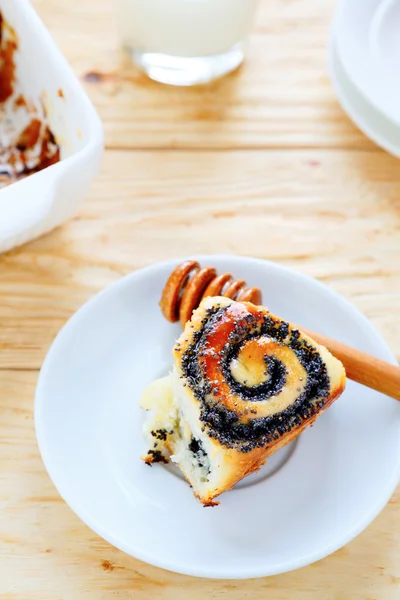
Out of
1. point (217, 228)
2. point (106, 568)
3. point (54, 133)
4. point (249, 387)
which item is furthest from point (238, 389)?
point (54, 133)

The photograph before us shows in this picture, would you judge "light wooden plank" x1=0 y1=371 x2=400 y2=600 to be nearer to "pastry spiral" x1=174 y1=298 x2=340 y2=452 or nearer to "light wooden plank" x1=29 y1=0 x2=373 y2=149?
"pastry spiral" x1=174 y1=298 x2=340 y2=452

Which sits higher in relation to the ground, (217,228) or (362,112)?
(362,112)

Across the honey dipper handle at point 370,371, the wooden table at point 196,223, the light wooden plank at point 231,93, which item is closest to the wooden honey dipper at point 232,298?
the honey dipper handle at point 370,371

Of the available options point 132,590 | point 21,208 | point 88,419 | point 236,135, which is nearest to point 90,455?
point 88,419

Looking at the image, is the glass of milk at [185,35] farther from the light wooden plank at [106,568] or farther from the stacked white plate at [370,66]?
the light wooden plank at [106,568]

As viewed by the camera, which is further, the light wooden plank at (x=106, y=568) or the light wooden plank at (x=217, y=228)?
the light wooden plank at (x=217, y=228)

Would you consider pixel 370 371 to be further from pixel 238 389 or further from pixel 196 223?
pixel 196 223

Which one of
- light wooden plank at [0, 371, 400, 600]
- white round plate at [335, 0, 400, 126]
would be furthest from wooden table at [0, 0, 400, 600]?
white round plate at [335, 0, 400, 126]
